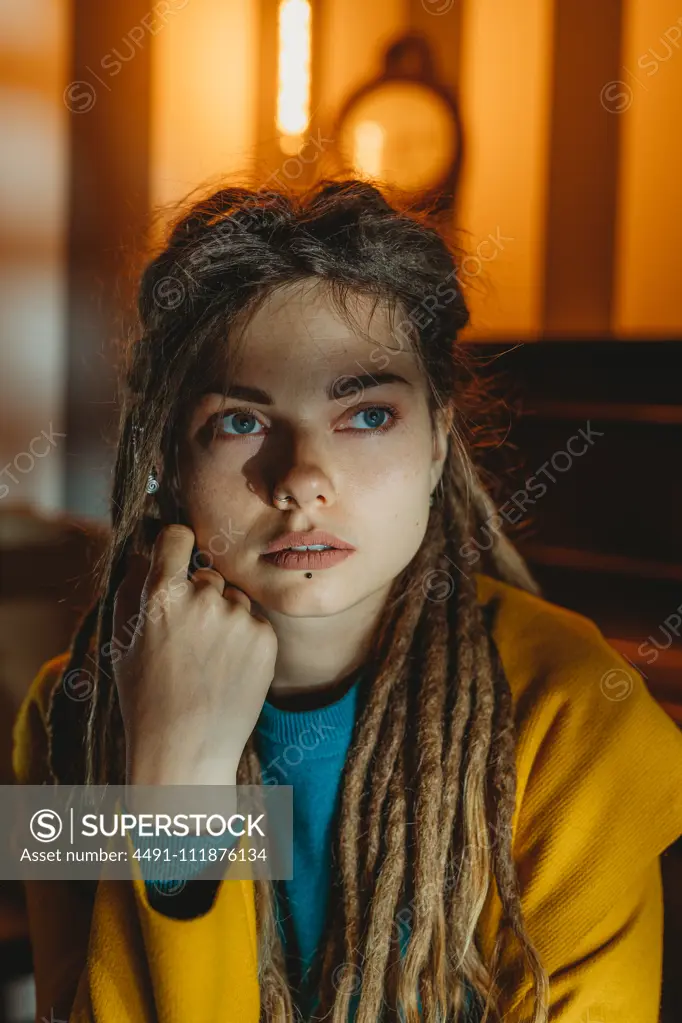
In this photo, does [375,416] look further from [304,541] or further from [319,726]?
Result: [319,726]

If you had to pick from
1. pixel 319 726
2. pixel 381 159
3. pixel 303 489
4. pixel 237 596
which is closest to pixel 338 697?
pixel 319 726

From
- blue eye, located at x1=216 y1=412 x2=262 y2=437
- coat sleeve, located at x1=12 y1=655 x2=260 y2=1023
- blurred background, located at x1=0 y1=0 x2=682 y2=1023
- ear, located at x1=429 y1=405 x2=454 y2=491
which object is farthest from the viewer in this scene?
blurred background, located at x1=0 y1=0 x2=682 y2=1023

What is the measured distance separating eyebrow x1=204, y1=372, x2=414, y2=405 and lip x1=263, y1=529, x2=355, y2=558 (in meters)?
0.13

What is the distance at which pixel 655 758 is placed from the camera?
2.95ft

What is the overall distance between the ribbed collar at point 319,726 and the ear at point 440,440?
26 cm

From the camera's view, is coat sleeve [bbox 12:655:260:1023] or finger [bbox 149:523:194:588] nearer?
coat sleeve [bbox 12:655:260:1023]

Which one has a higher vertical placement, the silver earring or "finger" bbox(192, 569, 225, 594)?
the silver earring

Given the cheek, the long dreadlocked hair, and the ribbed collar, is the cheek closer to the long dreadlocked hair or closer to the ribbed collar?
the long dreadlocked hair

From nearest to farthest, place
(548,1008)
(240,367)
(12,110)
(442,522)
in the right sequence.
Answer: (548,1008) → (240,367) → (442,522) → (12,110)

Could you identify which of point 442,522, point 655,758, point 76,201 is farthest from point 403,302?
point 76,201

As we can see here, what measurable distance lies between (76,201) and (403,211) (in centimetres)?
212

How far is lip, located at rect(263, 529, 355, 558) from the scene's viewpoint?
912 millimetres

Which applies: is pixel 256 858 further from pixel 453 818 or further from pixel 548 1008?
pixel 548 1008

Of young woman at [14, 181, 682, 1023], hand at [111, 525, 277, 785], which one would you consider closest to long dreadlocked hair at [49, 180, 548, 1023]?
young woman at [14, 181, 682, 1023]
